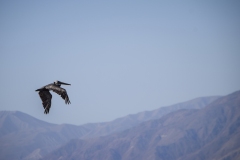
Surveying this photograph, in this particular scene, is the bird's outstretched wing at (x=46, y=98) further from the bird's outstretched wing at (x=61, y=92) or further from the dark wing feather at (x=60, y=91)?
the bird's outstretched wing at (x=61, y=92)

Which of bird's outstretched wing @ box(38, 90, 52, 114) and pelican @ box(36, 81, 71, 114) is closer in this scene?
pelican @ box(36, 81, 71, 114)

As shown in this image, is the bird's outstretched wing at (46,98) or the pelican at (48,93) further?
the bird's outstretched wing at (46,98)

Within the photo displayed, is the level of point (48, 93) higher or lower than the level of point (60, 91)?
higher

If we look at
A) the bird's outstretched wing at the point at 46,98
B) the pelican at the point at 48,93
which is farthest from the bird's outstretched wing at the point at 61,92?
the bird's outstretched wing at the point at 46,98

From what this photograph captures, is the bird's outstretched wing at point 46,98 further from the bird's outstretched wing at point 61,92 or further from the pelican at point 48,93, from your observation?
the bird's outstretched wing at point 61,92

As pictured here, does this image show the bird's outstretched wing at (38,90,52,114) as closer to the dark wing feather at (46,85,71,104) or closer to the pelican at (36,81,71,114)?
the pelican at (36,81,71,114)

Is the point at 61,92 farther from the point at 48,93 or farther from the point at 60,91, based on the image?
the point at 48,93

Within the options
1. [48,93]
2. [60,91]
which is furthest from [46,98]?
[60,91]

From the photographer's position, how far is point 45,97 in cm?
2148

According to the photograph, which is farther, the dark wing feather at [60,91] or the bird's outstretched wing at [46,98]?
the bird's outstretched wing at [46,98]

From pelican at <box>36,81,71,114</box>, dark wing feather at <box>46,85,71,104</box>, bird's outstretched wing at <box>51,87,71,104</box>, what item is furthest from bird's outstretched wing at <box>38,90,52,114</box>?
bird's outstretched wing at <box>51,87,71,104</box>

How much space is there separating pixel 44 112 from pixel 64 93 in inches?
57.7

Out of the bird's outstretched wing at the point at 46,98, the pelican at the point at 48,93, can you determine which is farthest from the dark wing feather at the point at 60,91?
the bird's outstretched wing at the point at 46,98

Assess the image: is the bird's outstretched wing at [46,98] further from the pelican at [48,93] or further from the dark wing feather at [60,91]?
the dark wing feather at [60,91]
